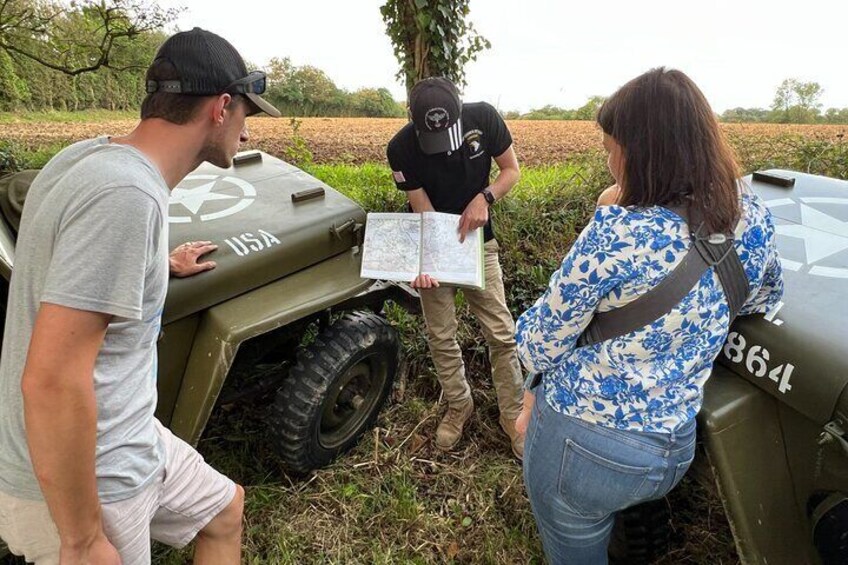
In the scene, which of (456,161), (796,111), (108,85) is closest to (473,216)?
(456,161)

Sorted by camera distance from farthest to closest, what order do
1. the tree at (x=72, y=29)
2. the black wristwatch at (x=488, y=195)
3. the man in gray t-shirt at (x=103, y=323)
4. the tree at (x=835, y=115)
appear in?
the tree at (x=835, y=115)
the tree at (x=72, y=29)
the black wristwatch at (x=488, y=195)
the man in gray t-shirt at (x=103, y=323)

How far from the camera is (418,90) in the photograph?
93.9 inches

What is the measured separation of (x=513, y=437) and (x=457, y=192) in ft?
3.93

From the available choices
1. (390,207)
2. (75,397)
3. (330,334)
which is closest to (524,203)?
(390,207)

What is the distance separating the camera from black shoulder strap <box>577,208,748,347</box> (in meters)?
1.25


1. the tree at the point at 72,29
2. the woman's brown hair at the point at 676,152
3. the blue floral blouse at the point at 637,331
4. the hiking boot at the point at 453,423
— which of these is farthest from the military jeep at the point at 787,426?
the tree at the point at 72,29

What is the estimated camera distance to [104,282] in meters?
1.00

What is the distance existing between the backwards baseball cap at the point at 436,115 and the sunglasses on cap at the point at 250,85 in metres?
1.03

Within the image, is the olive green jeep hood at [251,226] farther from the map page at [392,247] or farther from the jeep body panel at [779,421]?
the jeep body panel at [779,421]

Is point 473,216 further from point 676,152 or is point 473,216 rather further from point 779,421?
point 779,421

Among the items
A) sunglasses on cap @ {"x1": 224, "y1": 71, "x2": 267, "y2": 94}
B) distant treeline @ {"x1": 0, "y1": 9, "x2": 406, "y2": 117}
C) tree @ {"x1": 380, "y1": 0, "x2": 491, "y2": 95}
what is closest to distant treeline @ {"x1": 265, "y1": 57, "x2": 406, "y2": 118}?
distant treeline @ {"x1": 0, "y1": 9, "x2": 406, "y2": 117}

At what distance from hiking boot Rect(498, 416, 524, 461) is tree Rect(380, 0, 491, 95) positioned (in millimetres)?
2259

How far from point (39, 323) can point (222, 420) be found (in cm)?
207

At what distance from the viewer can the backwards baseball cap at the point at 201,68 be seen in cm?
122
